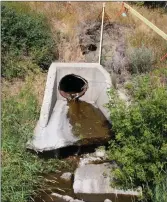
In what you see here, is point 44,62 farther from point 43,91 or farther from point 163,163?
point 163,163

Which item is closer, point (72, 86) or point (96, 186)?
point (96, 186)

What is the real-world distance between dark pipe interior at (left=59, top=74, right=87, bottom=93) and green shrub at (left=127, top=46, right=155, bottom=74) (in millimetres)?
1415

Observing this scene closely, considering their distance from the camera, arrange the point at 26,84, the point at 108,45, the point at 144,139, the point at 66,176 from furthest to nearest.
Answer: the point at 108,45 → the point at 26,84 → the point at 66,176 → the point at 144,139

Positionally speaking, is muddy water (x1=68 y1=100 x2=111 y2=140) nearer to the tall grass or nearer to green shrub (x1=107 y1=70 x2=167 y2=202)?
the tall grass

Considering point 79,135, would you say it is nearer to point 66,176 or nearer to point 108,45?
point 66,176

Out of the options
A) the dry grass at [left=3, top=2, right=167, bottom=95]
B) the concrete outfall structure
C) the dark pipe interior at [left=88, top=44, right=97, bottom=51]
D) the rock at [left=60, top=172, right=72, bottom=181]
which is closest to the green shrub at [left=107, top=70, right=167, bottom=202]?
the rock at [left=60, top=172, right=72, bottom=181]

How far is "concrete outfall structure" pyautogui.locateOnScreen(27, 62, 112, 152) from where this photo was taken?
8438 mm

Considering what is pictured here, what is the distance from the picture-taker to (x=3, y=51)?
10891 millimetres

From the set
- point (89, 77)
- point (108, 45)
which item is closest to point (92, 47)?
point (108, 45)

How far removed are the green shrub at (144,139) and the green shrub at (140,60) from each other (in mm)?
4096

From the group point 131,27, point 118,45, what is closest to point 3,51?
point 118,45

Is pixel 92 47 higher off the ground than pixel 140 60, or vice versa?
pixel 92 47

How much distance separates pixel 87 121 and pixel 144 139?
112 inches

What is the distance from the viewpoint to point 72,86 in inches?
442
